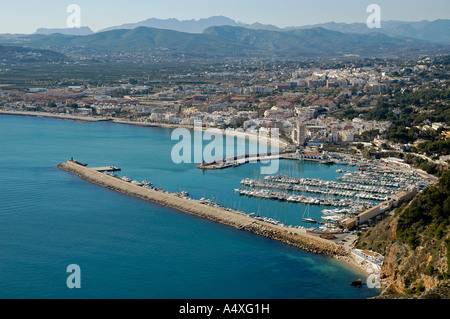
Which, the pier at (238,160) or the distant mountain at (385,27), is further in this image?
the distant mountain at (385,27)

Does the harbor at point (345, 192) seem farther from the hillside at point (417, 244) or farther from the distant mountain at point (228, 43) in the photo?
the distant mountain at point (228, 43)

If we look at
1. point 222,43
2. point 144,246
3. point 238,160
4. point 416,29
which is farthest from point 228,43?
point 144,246

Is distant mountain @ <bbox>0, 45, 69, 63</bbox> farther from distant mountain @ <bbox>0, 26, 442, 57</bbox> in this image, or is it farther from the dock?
the dock

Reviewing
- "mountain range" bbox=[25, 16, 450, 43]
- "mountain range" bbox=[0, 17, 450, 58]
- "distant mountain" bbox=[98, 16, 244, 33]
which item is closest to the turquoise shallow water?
"mountain range" bbox=[0, 17, 450, 58]

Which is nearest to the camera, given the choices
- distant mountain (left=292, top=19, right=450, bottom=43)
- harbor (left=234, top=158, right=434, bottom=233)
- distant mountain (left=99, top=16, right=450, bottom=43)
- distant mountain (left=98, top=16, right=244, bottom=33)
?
harbor (left=234, top=158, right=434, bottom=233)

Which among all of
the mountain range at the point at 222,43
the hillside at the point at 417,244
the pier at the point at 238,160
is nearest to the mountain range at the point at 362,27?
the mountain range at the point at 222,43
